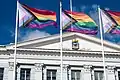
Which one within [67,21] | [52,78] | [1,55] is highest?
[67,21]

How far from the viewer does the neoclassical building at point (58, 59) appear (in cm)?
4241

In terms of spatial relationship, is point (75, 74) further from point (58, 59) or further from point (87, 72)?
point (58, 59)

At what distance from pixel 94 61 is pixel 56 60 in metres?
4.52

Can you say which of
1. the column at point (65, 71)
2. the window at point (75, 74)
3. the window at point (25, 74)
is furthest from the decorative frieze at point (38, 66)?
the window at point (75, 74)

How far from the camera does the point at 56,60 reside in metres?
43.1

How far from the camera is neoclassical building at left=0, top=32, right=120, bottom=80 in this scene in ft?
139

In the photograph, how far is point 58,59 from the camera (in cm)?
4309

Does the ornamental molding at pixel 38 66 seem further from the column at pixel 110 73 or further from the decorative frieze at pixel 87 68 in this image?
the column at pixel 110 73

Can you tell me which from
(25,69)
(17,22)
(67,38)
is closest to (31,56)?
(25,69)

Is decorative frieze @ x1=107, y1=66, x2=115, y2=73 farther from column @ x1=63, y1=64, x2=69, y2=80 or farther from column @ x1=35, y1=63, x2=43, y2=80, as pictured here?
column @ x1=35, y1=63, x2=43, y2=80

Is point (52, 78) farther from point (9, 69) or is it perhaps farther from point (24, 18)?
point (24, 18)

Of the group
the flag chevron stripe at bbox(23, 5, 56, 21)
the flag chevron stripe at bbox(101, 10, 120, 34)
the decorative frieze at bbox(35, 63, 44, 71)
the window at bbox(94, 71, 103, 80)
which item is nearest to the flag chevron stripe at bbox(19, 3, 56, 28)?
the flag chevron stripe at bbox(23, 5, 56, 21)

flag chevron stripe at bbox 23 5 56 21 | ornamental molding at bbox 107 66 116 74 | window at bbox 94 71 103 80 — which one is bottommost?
window at bbox 94 71 103 80

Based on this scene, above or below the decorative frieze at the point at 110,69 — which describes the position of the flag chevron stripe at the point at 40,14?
above
